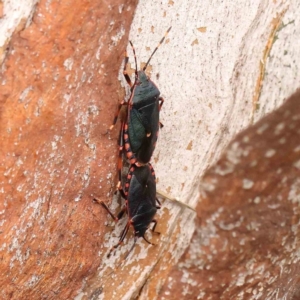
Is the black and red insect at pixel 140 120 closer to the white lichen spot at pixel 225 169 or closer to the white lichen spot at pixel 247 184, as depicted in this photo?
the white lichen spot at pixel 225 169

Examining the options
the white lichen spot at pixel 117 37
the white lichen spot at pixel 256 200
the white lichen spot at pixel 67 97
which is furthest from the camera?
the white lichen spot at pixel 256 200

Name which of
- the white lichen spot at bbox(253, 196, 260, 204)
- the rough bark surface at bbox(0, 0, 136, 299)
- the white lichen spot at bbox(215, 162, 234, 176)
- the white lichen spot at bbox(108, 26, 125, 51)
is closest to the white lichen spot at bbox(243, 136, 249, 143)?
the white lichen spot at bbox(215, 162, 234, 176)

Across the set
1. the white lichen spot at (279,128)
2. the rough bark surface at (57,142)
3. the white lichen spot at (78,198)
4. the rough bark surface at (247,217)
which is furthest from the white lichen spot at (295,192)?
the white lichen spot at (78,198)

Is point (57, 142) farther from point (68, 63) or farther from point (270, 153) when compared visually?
point (270, 153)

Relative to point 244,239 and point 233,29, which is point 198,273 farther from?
point 233,29

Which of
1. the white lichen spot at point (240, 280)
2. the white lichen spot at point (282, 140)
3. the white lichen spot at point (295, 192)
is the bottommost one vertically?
the white lichen spot at point (240, 280)

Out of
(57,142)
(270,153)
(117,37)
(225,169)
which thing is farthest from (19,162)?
(270,153)
